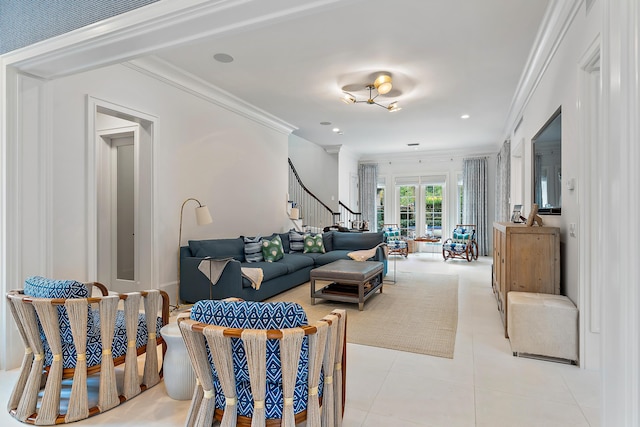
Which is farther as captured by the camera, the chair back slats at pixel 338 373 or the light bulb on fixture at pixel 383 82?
the light bulb on fixture at pixel 383 82

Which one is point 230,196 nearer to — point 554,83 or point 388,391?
point 388,391

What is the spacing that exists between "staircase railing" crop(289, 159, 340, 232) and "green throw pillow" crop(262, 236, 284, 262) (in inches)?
106

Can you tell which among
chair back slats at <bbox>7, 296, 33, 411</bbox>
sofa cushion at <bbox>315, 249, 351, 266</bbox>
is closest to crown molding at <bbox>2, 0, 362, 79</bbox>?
chair back slats at <bbox>7, 296, 33, 411</bbox>

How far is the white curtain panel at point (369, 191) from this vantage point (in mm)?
10461

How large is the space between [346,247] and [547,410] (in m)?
4.65

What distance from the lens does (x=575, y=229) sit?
8.87 ft

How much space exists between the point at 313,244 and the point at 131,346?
165 inches

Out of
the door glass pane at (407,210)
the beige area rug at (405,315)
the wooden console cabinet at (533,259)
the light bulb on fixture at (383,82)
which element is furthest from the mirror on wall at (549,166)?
the door glass pane at (407,210)

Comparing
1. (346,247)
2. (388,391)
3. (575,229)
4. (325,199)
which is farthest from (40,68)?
(325,199)

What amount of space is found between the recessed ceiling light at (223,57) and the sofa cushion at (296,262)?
2723 millimetres

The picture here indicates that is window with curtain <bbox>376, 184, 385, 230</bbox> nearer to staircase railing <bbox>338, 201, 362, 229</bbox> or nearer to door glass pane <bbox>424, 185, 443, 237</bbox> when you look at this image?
staircase railing <bbox>338, 201, 362, 229</bbox>

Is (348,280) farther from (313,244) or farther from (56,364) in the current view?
(56,364)

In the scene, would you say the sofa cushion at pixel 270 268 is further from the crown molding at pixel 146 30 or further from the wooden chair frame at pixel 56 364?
the crown molding at pixel 146 30

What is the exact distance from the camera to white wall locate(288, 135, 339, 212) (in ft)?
29.9
